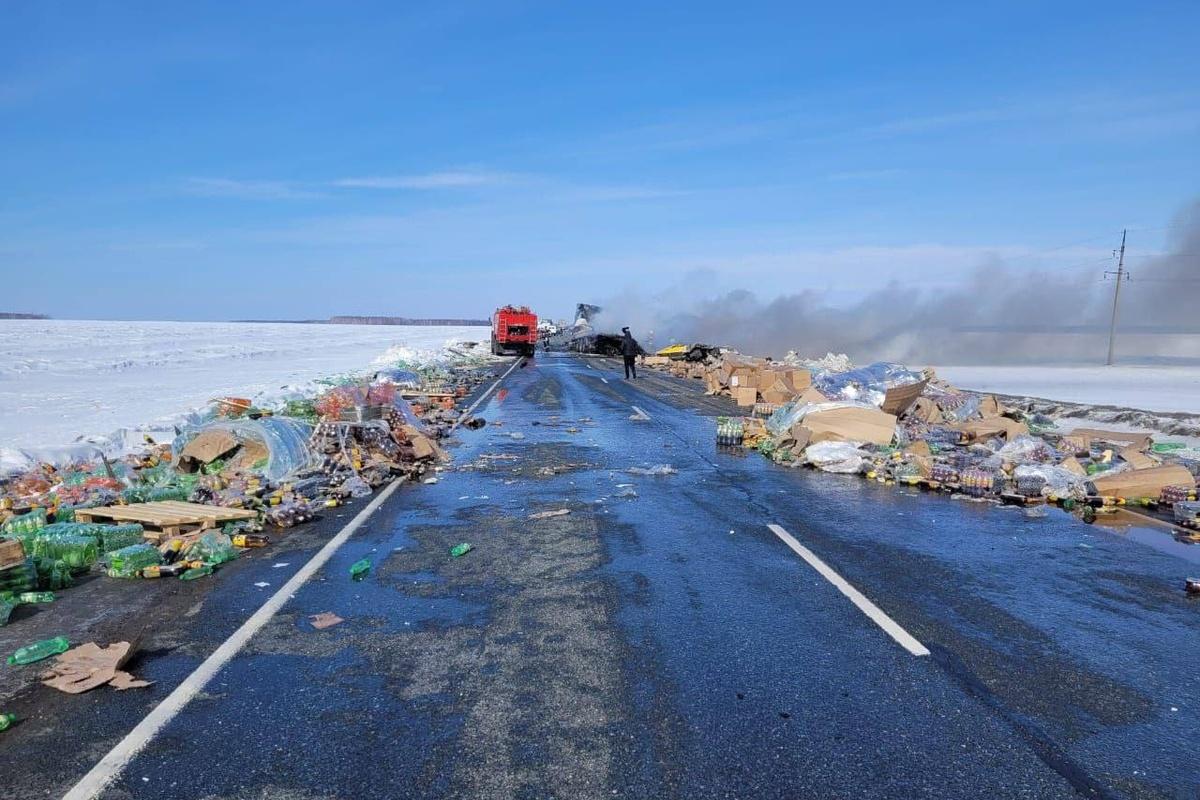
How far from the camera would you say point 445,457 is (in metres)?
12.2

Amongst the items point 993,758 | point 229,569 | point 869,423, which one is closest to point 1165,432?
point 869,423

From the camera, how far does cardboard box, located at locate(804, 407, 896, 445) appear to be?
12508 millimetres

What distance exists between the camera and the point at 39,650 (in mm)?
4727

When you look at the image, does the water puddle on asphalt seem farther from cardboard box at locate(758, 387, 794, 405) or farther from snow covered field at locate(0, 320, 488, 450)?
snow covered field at locate(0, 320, 488, 450)

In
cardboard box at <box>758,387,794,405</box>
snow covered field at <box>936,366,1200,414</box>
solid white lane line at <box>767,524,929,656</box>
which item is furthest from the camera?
snow covered field at <box>936,366,1200,414</box>

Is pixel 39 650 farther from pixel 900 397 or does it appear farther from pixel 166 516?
pixel 900 397

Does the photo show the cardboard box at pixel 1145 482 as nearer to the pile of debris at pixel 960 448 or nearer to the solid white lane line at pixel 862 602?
the pile of debris at pixel 960 448

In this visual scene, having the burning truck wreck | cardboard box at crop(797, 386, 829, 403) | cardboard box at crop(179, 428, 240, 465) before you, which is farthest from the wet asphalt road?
the burning truck wreck

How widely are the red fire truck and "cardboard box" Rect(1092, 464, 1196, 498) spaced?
4079 cm

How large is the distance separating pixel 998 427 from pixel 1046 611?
28.2 feet

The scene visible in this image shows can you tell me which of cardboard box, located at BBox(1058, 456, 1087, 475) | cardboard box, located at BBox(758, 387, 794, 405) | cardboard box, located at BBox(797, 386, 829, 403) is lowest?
cardboard box, located at BBox(1058, 456, 1087, 475)

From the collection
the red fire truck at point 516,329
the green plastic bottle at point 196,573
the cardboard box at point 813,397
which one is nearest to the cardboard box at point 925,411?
the cardboard box at point 813,397

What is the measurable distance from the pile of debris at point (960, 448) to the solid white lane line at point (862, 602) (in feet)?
13.0

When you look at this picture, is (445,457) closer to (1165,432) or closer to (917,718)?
(917,718)
